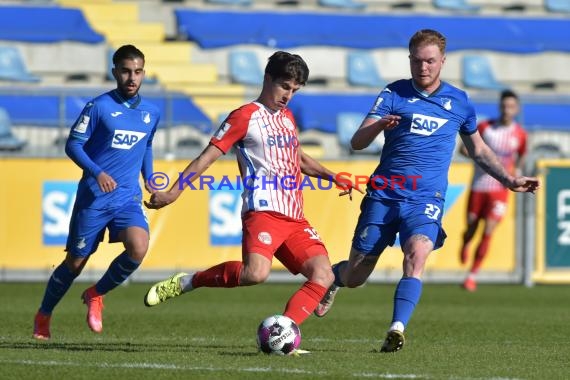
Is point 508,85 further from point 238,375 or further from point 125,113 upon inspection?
point 238,375

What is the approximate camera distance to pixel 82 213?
9.31 metres

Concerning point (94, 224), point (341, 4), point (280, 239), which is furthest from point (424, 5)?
point (280, 239)

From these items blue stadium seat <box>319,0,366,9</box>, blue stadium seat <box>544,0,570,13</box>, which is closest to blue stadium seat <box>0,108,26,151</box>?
blue stadium seat <box>319,0,366,9</box>

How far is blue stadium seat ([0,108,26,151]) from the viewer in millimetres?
16472

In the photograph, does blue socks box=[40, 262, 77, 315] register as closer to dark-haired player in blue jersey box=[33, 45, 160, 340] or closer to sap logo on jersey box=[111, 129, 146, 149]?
dark-haired player in blue jersey box=[33, 45, 160, 340]

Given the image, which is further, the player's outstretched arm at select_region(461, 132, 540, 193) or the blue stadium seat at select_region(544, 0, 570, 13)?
the blue stadium seat at select_region(544, 0, 570, 13)

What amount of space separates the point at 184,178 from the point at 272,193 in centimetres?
62

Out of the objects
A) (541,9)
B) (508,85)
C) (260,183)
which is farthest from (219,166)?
(541,9)

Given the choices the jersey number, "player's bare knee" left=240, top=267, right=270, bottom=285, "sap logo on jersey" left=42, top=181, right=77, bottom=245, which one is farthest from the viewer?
"sap logo on jersey" left=42, top=181, right=77, bottom=245

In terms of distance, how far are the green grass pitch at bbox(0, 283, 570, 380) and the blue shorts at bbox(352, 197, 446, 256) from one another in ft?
2.38

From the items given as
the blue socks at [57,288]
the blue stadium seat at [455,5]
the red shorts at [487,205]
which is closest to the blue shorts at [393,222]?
the blue socks at [57,288]

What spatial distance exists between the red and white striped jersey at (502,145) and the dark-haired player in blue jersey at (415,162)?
7003mm

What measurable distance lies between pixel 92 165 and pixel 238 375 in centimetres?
240

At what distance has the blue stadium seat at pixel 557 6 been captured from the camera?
88.0 feet
